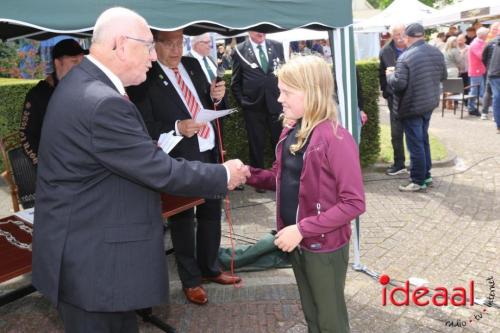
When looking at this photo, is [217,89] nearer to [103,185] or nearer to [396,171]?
[103,185]

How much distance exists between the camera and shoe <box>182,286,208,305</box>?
12.7ft

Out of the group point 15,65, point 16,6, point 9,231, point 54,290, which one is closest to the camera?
point 54,290

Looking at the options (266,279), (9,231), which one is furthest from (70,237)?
(266,279)

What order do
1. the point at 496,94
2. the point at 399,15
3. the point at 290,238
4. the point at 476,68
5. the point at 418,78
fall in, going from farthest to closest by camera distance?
the point at 399,15 < the point at 476,68 < the point at 496,94 < the point at 418,78 < the point at 290,238

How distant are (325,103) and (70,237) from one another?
134 centimetres

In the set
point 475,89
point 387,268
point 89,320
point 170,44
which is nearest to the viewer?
point 89,320

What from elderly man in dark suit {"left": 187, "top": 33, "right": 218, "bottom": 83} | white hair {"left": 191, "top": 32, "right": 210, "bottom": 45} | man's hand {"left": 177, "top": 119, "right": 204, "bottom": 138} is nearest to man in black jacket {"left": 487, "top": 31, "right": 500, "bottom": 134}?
elderly man in dark suit {"left": 187, "top": 33, "right": 218, "bottom": 83}

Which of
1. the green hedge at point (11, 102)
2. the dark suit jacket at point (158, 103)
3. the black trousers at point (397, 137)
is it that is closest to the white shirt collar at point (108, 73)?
the dark suit jacket at point (158, 103)

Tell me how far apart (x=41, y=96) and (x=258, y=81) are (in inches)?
131

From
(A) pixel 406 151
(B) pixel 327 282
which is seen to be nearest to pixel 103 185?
(B) pixel 327 282

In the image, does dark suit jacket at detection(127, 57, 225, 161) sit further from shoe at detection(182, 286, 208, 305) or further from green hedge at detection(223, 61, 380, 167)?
green hedge at detection(223, 61, 380, 167)

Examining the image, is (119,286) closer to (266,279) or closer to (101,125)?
(101,125)

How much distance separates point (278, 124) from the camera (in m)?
6.90

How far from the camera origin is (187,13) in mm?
3045
